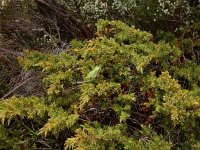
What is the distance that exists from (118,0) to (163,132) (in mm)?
1662

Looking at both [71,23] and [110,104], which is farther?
[71,23]

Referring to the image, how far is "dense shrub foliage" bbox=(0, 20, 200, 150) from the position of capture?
220 centimetres

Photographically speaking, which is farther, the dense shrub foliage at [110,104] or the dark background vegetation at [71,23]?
the dark background vegetation at [71,23]

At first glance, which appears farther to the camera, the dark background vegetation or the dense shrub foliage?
the dark background vegetation

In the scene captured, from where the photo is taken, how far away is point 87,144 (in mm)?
2059

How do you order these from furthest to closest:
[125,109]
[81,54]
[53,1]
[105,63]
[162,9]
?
[53,1], [162,9], [81,54], [105,63], [125,109]

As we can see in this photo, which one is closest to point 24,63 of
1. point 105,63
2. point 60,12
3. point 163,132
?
point 105,63

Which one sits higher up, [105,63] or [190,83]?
[105,63]

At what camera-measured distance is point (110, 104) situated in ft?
7.75

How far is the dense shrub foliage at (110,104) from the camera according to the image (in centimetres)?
220

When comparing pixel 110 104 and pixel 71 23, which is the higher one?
pixel 71 23

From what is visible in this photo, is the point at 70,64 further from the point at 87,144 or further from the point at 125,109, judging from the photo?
Result: the point at 87,144

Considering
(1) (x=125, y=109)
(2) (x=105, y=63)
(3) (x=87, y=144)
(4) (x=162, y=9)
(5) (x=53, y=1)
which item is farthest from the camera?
(5) (x=53, y=1)

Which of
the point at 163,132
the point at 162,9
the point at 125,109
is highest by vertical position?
the point at 162,9
